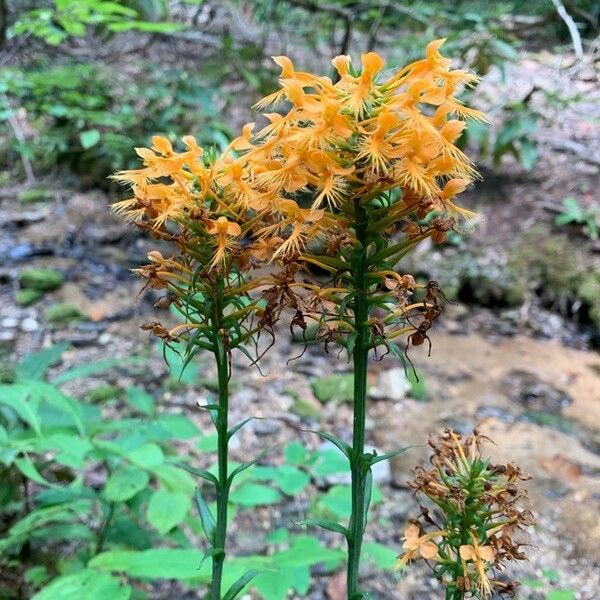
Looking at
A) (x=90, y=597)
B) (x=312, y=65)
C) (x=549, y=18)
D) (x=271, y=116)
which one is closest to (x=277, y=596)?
(x=90, y=597)

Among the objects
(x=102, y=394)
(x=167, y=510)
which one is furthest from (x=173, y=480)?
(x=102, y=394)

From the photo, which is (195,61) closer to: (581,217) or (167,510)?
(581,217)

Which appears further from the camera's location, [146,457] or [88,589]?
[146,457]

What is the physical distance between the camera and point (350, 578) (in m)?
1.05

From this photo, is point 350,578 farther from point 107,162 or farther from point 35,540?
point 107,162

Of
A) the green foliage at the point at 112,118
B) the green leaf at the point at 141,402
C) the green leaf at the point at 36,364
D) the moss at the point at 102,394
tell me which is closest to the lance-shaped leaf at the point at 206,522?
the green leaf at the point at 141,402

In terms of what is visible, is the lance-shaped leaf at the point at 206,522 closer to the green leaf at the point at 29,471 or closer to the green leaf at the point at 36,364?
the green leaf at the point at 29,471

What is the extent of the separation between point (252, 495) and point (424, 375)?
→ 7.86 ft

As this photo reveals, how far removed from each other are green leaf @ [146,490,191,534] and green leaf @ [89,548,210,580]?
5.7 inches

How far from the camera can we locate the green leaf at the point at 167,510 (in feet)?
5.39

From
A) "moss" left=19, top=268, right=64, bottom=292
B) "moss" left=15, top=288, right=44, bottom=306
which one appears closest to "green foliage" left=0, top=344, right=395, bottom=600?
"moss" left=15, top=288, right=44, bottom=306

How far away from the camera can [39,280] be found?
14.1 ft

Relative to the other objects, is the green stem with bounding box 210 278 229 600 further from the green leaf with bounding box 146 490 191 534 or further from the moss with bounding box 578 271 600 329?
the moss with bounding box 578 271 600 329

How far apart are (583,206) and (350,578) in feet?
17.3
